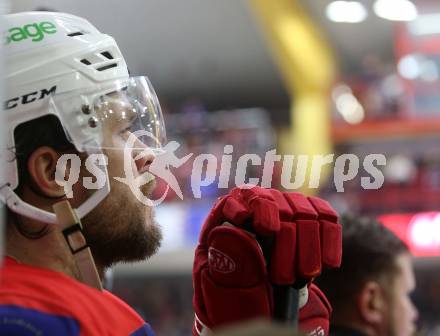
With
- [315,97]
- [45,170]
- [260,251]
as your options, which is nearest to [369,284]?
[260,251]

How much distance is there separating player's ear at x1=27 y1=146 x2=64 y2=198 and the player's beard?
0.06 meters

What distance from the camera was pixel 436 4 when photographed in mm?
7047

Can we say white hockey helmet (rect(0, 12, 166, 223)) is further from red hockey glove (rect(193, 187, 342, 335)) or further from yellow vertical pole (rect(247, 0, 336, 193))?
yellow vertical pole (rect(247, 0, 336, 193))

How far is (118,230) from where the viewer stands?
3.88ft

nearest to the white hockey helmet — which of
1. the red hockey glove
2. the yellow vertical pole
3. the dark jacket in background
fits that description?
the red hockey glove

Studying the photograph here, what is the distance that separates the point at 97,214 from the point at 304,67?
21.6 ft

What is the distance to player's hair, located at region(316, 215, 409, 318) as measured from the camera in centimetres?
166

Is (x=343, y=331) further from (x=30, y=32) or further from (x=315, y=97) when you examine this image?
(x=315, y=97)

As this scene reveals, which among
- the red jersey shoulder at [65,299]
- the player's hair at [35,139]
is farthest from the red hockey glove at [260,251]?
the player's hair at [35,139]

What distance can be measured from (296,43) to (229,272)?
640 centimetres

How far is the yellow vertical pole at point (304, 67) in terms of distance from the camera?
23.5 feet

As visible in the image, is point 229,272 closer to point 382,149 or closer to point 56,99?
point 56,99

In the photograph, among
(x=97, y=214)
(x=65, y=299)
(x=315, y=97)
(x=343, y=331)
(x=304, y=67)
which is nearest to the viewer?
(x=65, y=299)

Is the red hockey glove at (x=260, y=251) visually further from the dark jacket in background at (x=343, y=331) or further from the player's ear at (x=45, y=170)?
the dark jacket in background at (x=343, y=331)
